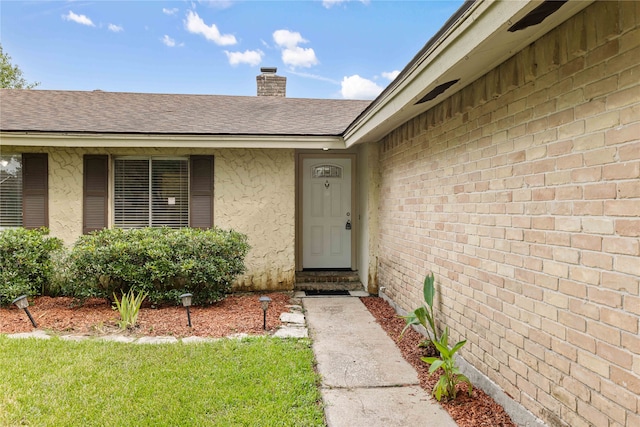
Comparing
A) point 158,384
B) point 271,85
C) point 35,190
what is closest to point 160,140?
point 35,190

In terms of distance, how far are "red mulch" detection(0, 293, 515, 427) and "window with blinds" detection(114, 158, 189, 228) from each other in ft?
Answer: 4.98

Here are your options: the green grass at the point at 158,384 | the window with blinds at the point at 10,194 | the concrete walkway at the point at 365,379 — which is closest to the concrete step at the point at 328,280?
the concrete walkway at the point at 365,379

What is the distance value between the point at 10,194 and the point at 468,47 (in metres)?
7.46

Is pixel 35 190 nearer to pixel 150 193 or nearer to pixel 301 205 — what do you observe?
pixel 150 193

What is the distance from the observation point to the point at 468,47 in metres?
2.47

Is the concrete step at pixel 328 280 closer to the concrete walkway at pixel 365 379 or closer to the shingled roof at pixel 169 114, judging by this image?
the concrete walkway at pixel 365 379

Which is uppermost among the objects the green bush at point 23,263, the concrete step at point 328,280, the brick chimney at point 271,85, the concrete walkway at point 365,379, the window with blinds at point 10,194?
the brick chimney at point 271,85

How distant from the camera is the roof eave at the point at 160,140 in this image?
619 centimetres

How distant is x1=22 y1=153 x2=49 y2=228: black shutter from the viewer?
655 cm

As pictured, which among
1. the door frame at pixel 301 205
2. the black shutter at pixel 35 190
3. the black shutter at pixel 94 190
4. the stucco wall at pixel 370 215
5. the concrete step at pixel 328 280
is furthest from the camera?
the door frame at pixel 301 205

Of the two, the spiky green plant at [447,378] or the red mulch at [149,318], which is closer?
the spiky green plant at [447,378]

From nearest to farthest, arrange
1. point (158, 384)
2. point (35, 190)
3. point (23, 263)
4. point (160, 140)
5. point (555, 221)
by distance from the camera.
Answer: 1. point (555, 221)
2. point (158, 384)
3. point (23, 263)
4. point (160, 140)
5. point (35, 190)

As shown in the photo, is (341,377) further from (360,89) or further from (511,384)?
(360,89)

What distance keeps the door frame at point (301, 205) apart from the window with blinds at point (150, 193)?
2074mm
